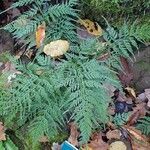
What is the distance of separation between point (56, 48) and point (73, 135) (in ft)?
2.51

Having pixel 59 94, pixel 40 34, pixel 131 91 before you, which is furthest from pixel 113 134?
pixel 40 34

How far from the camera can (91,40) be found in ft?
9.76

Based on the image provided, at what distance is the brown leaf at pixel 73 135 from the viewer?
2988 millimetres

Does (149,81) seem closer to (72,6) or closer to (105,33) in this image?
(105,33)

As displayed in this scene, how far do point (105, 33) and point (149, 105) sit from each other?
78 centimetres

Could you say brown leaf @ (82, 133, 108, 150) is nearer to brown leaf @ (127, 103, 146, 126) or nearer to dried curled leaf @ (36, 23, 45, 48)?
brown leaf @ (127, 103, 146, 126)

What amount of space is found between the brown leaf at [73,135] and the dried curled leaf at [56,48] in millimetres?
633

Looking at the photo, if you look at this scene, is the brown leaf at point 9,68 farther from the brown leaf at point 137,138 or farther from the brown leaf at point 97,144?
the brown leaf at point 137,138

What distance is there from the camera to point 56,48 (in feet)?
9.82

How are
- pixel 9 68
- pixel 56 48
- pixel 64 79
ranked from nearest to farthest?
pixel 64 79 → pixel 56 48 → pixel 9 68

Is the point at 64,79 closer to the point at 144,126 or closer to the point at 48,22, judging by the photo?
the point at 48,22

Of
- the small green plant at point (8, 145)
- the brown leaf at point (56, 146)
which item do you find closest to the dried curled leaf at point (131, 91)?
the brown leaf at point (56, 146)

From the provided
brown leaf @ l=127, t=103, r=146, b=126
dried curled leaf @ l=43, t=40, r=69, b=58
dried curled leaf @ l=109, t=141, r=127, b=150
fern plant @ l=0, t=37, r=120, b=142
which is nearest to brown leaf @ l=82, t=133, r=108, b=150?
dried curled leaf @ l=109, t=141, r=127, b=150

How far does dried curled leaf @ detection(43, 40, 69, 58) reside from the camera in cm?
297
